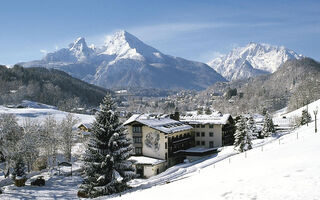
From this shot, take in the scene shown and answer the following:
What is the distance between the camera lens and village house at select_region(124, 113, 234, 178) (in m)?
54.8

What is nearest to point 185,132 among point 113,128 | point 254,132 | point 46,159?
point 254,132

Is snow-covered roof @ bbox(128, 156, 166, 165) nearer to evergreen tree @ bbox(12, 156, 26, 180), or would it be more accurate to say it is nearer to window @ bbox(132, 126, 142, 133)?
window @ bbox(132, 126, 142, 133)

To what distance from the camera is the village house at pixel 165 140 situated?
2157 inches

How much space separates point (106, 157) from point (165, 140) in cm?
2689

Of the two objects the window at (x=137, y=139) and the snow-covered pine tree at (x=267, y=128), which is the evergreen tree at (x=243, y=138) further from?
the snow-covered pine tree at (x=267, y=128)

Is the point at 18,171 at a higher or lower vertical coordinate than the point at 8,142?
lower

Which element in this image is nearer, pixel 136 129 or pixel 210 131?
pixel 136 129

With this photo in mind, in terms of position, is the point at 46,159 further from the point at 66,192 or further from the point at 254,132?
the point at 254,132

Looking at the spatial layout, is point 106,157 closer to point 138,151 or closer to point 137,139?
point 137,139

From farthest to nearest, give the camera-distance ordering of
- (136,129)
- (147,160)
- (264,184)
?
(136,129) < (147,160) < (264,184)

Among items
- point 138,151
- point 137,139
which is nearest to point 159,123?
point 137,139

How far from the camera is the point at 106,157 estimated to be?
30750 millimetres

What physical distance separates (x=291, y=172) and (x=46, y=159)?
181 ft

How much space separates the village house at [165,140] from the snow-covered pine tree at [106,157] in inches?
732
